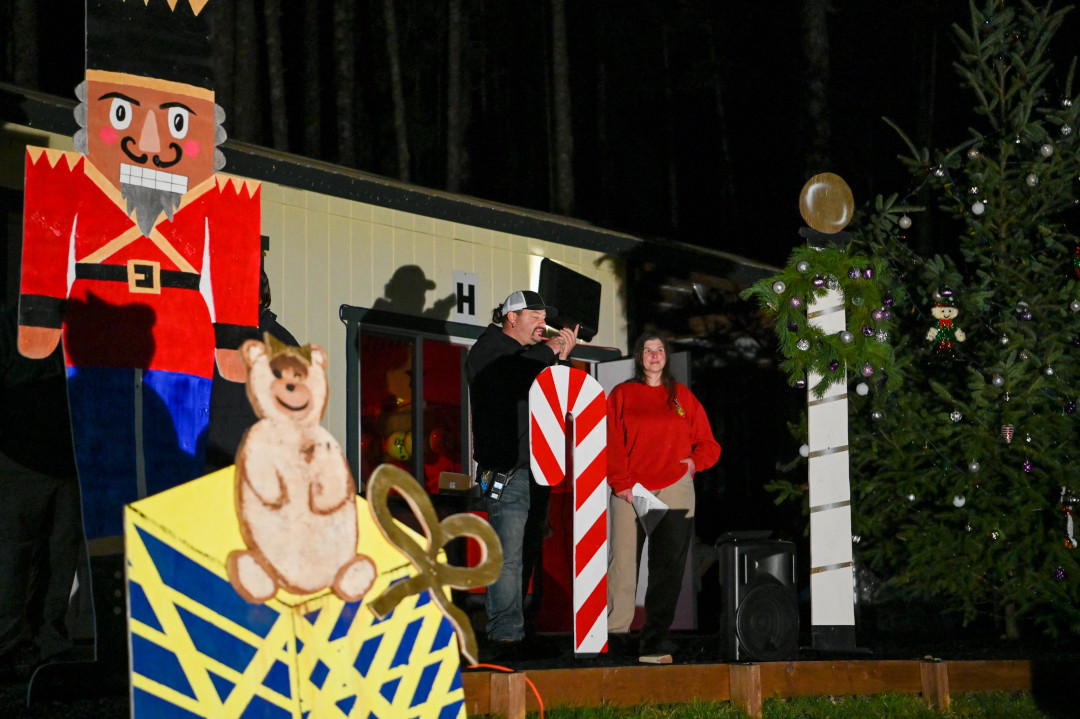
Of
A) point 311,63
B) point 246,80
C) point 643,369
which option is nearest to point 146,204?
point 643,369

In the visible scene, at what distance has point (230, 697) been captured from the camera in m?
3.71

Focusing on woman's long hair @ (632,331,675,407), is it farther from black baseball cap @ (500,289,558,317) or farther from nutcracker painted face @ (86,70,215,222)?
nutcracker painted face @ (86,70,215,222)

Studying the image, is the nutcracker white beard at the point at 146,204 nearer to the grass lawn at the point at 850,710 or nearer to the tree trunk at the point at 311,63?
the grass lawn at the point at 850,710

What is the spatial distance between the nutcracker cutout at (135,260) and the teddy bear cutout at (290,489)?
1.32m

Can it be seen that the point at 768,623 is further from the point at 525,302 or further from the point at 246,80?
the point at 246,80

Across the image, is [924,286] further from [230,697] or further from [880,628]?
[230,697]

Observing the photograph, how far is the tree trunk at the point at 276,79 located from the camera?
67.5ft

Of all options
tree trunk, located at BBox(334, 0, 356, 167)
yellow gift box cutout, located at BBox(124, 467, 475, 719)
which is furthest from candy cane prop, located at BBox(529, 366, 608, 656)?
tree trunk, located at BBox(334, 0, 356, 167)

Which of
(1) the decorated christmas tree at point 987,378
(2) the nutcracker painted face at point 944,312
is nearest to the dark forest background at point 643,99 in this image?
(1) the decorated christmas tree at point 987,378

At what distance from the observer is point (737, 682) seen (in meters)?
6.28

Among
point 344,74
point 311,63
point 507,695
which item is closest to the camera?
point 507,695

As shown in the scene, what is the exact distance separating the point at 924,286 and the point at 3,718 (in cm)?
686

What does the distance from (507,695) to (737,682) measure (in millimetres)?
1501

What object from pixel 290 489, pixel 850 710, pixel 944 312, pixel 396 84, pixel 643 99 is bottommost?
pixel 850 710
